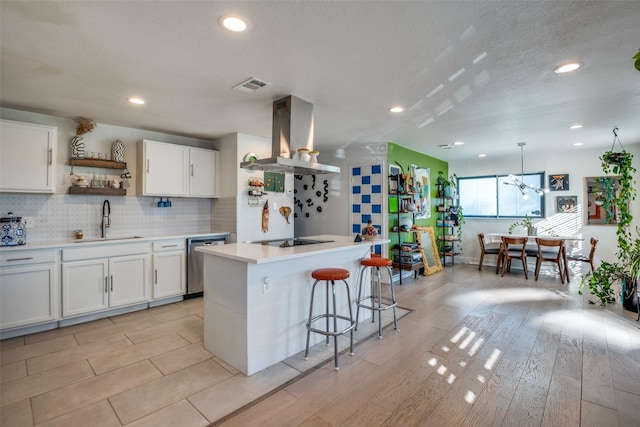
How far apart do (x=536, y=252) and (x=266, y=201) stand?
517cm

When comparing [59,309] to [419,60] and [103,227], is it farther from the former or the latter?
[419,60]

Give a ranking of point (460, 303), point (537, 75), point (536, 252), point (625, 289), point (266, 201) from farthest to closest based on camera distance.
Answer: point (536, 252) < point (266, 201) < point (460, 303) < point (625, 289) < point (537, 75)

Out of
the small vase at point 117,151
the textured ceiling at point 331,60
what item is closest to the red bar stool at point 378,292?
the textured ceiling at point 331,60

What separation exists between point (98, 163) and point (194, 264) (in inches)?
71.0

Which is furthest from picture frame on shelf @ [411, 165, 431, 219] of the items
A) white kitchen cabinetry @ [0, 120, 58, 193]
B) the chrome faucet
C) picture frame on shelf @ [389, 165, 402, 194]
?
white kitchen cabinetry @ [0, 120, 58, 193]

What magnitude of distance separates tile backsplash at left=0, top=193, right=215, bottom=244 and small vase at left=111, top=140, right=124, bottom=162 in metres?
0.55

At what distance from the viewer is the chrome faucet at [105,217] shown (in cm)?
409

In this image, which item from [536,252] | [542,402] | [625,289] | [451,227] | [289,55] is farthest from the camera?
[451,227]

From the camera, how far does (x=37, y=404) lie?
6.89ft

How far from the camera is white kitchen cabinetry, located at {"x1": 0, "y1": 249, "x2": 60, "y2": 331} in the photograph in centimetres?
306

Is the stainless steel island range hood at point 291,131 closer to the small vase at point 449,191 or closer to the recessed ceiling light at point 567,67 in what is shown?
the recessed ceiling light at point 567,67

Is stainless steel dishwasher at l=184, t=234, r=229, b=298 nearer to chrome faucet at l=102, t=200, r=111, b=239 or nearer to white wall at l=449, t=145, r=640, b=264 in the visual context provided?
chrome faucet at l=102, t=200, r=111, b=239

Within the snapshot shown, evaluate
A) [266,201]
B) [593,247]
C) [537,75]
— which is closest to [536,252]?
[593,247]

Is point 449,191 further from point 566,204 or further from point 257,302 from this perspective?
point 257,302
